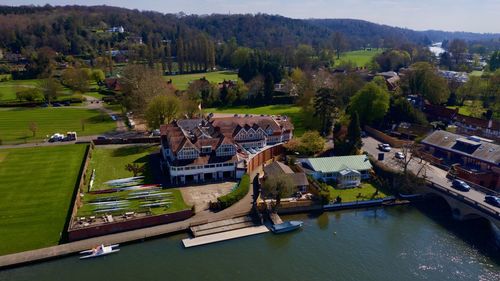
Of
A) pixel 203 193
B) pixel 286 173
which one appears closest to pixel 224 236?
pixel 203 193

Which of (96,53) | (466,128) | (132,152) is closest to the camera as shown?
(132,152)

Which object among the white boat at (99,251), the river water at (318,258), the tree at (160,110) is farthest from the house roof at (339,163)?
the white boat at (99,251)

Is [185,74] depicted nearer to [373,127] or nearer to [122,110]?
[122,110]

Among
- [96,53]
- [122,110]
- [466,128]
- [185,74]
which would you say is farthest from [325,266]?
[96,53]

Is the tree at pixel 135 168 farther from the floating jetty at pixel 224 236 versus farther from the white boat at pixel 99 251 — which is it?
the floating jetty at pixel 224 236

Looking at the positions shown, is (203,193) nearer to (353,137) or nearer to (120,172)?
(120,172)
